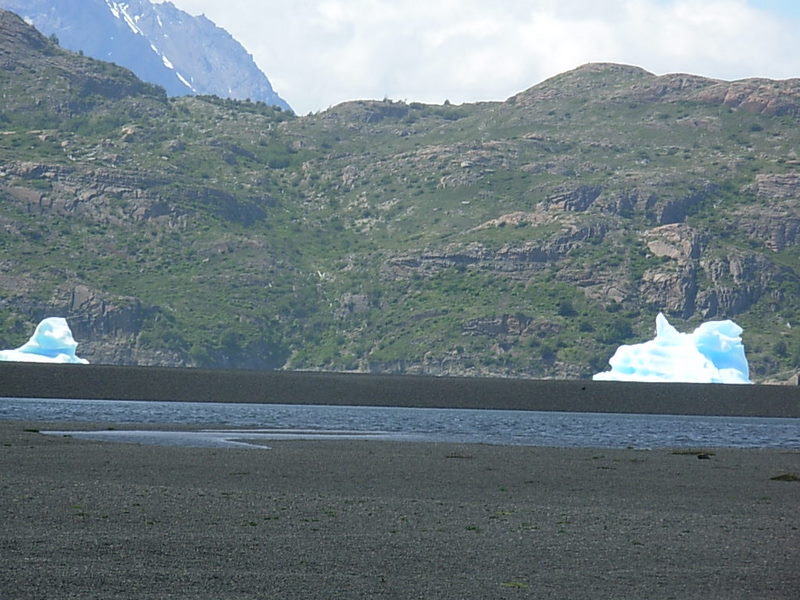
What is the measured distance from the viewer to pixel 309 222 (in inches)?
7141

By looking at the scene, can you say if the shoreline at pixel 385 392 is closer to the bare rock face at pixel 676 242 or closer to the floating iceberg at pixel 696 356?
the floating iceberg at pixel 696 356

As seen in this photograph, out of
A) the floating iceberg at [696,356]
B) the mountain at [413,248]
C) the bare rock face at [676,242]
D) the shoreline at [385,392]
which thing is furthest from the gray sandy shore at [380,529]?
the bare rock face at [676,242]

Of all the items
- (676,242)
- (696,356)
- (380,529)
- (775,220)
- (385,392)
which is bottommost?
(380,529)

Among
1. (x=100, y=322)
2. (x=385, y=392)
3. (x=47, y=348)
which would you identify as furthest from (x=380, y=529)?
(x=100, y=322)

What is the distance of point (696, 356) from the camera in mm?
95438

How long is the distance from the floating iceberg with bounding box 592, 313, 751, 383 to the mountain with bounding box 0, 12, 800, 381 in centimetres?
3845

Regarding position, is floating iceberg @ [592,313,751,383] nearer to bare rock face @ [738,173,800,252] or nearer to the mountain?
the mountain

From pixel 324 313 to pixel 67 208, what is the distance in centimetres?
3474

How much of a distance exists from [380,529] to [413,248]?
147286 millimetres

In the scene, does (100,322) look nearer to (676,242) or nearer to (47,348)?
(47,348)

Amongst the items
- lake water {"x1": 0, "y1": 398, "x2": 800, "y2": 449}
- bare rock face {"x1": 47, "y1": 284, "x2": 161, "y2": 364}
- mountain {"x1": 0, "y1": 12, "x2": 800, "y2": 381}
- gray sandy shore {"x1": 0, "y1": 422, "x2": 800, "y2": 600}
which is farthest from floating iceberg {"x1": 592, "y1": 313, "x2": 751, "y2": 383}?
gray sandy shore {"x1": 0, "y1": 422, "x2": 800, "y2": 600}

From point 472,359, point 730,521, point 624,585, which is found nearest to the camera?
point 624,585

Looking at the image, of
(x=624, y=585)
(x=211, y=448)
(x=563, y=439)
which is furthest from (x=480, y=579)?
(x=563, y=439)

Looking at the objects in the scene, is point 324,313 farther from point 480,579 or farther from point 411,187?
point 480,579
